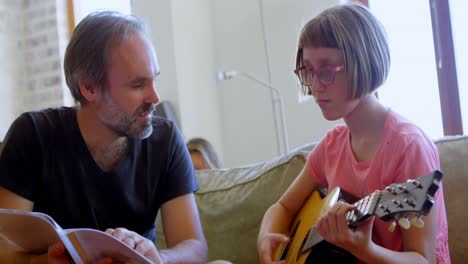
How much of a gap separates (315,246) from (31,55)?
2883 mm

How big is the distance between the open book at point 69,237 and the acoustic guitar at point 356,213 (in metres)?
0.39

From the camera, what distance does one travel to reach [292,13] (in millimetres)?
3559

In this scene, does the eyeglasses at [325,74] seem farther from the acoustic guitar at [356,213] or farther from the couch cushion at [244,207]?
the couch cushion at [244,207]

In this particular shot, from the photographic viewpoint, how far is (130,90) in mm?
1413

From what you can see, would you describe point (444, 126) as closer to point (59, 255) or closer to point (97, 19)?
point (97, 19)

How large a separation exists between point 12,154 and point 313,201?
755mm

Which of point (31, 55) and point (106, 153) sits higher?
point (31, 55)

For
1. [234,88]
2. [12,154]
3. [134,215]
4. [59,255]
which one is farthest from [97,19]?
[234,88]

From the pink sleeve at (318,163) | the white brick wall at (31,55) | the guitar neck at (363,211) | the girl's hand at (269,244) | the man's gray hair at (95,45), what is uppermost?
the white brick wall at (31,55)

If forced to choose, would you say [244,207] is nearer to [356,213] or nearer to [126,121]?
[126,121]

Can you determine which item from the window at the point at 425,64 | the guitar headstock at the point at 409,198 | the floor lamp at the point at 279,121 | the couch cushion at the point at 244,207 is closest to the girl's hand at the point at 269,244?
the couch cushion at the point at 244,207

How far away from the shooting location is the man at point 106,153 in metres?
1.38

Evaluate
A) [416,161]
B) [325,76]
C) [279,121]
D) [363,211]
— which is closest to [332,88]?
[325,76]

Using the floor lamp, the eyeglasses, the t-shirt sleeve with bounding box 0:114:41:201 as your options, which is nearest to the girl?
the eyeglasses
